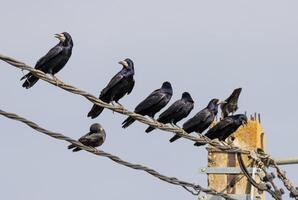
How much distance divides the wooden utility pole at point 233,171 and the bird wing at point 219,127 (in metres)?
1.01

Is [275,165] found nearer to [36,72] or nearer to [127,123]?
[127,123]

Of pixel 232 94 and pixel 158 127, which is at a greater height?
pixel 232 94

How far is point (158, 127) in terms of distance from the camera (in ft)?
51.3

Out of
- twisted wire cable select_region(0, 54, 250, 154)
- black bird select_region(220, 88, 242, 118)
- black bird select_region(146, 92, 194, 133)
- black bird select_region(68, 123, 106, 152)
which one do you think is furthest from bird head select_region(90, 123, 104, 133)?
black bird select_region(220, 88, 242, 118)

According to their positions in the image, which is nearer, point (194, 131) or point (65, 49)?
point (65, 49)

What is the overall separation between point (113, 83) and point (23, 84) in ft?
6.97

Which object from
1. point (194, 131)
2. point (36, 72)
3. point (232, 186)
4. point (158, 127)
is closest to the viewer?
point (36, 72)

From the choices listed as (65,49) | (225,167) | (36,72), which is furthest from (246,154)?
(36,72)

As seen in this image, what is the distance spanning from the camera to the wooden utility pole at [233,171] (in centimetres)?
A: 1702

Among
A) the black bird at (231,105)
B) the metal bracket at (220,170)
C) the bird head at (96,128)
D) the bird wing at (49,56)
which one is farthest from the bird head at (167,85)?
the metal bracket at (220,170)

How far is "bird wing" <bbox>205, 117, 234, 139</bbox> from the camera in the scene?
19.2 meters

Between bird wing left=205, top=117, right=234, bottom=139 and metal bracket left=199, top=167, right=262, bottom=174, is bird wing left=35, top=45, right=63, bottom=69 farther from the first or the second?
bird wing left=205, top=117, right=234, bottom=139

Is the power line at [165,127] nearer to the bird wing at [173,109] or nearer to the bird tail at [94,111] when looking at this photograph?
the bird tail at [94,111]

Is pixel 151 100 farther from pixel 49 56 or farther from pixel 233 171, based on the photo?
pixel 233 171
